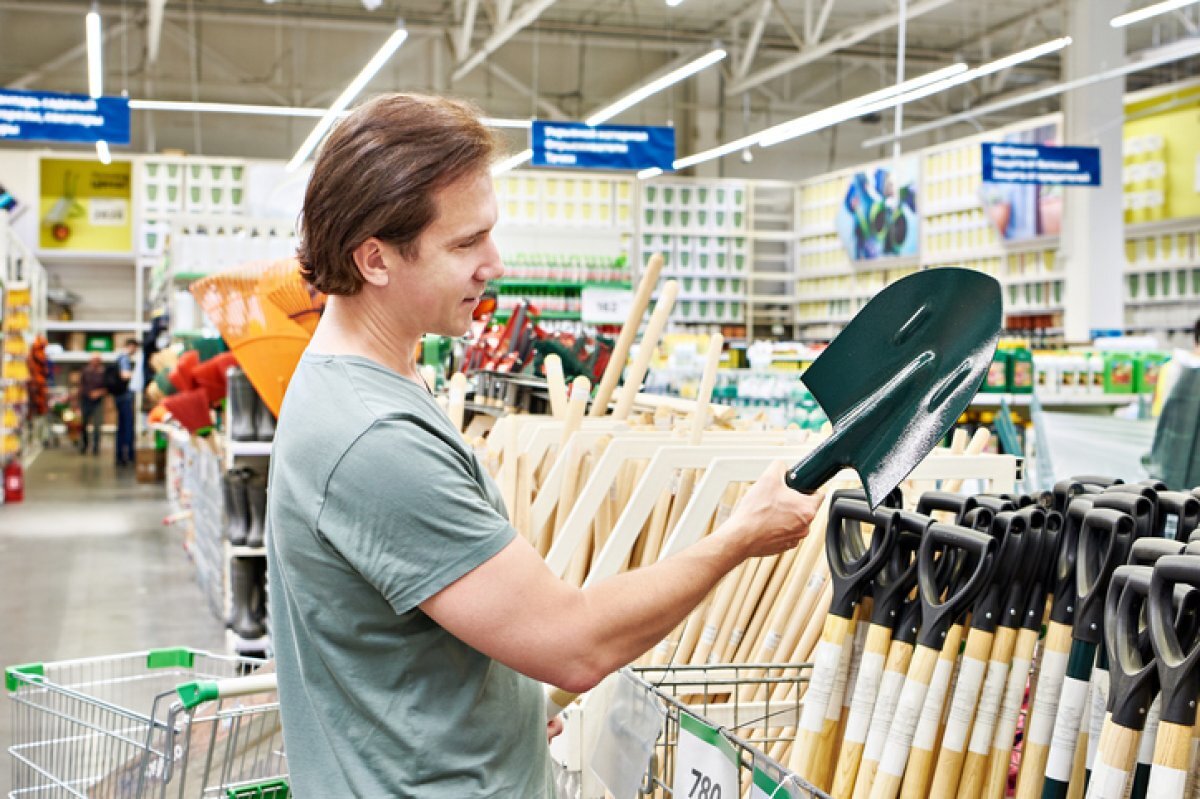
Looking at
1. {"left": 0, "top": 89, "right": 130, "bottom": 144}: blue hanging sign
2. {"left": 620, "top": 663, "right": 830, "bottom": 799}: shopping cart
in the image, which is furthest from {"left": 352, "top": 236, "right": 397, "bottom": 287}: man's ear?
{"left": 0, "top": 89, "right": 130, "bottom": 144}: blue hanging sign

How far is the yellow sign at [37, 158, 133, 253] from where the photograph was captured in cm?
1917

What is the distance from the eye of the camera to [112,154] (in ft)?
62.5

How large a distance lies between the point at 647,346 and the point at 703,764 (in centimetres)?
127

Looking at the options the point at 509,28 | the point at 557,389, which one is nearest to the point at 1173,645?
the point at 557,389

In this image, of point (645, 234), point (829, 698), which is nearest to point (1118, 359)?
point (829, 698)

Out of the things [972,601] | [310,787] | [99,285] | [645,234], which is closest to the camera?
[310,787]

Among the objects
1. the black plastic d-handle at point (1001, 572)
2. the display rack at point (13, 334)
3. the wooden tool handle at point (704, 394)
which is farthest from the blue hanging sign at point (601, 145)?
the black plastic d-handle at point (1001, 572)

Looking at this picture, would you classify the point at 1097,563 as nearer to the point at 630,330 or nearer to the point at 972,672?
the point at 972,672

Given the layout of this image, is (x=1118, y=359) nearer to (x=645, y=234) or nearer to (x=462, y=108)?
(x=462, y=108)

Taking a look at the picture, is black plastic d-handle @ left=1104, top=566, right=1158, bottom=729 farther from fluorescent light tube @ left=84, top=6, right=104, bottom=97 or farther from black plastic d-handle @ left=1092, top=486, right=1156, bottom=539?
fluorescent light tube @ left=84, top=6, right=104, bottom=97

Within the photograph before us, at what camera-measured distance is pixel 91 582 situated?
828cm

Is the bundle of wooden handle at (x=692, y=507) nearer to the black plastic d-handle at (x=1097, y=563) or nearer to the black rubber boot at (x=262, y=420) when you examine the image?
the black plastic d-handle at (x=1097, y=563)

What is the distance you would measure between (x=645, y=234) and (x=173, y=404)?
38.7 ft

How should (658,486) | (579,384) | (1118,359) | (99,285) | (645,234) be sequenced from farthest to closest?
(99,285) < (645,234) < (1118,359) < (579,384) < (658,486)
